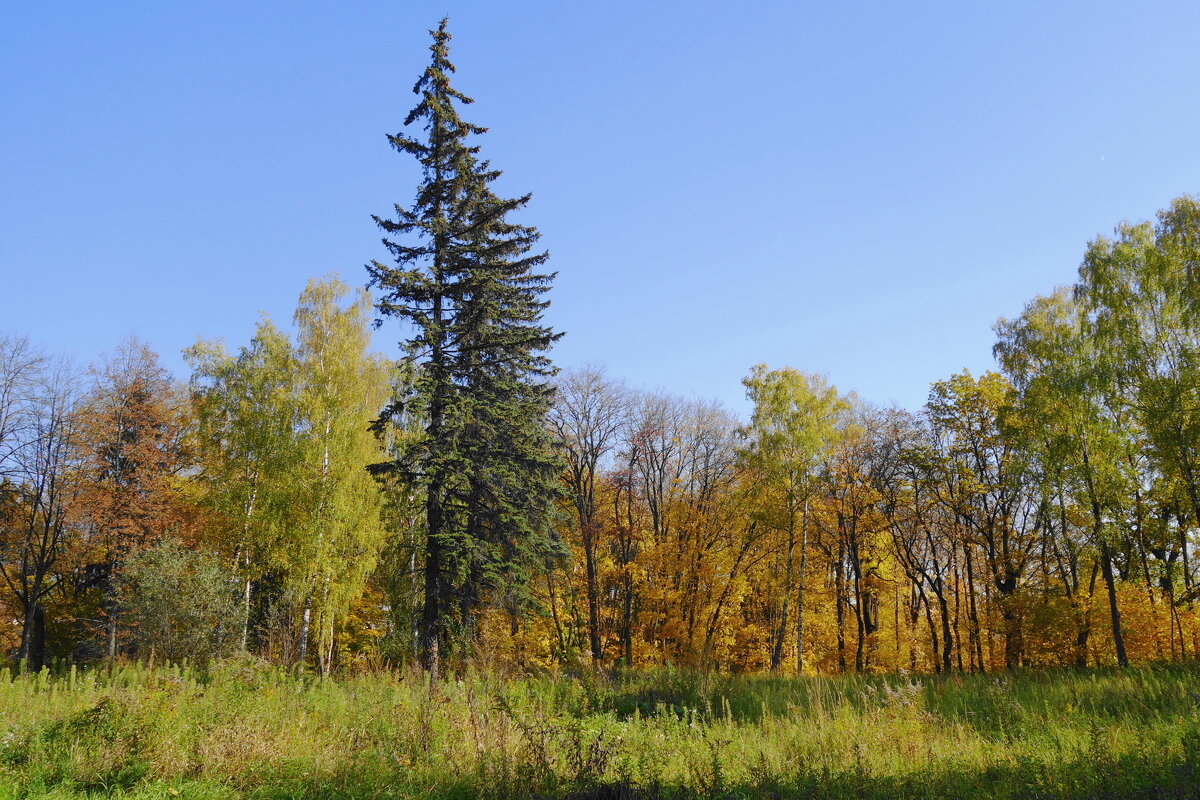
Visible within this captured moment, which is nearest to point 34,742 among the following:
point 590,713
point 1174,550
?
point 590,713

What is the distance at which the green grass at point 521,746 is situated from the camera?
577 cm

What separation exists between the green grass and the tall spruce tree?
6349 millimetres

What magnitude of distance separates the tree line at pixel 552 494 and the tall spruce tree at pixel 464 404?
0.31ft

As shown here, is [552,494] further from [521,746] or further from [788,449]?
[521,746]

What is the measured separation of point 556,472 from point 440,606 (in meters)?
5.36

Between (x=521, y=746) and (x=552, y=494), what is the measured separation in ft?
45.4

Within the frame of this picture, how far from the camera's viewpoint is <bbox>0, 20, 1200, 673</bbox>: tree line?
16.3 m

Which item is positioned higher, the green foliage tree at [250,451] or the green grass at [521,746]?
the green foliage tree at [250,451]

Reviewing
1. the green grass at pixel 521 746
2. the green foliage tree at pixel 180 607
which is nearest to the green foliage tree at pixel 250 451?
the green foliage tree at pixel 180 607

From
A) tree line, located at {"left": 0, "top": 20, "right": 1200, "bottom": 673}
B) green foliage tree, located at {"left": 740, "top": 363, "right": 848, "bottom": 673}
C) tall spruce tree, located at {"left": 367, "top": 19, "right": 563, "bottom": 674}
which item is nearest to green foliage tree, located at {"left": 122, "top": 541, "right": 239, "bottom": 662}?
tree line, located at {"left": 0, "top": 20, "right": 1200, "bottom": 673}

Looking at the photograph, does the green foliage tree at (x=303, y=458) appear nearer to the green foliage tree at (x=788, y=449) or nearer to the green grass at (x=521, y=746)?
the green grass at (x=521, y=746)

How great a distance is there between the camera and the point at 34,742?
655 centimetres

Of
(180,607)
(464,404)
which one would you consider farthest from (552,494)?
(180,607)

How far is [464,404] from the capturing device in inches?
619
